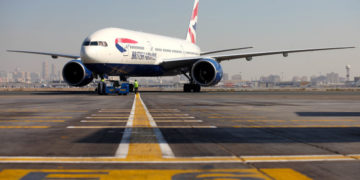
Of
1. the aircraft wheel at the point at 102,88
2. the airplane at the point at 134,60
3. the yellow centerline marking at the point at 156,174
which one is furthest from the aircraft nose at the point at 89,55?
the yellow centerline marking at the point at 156,174

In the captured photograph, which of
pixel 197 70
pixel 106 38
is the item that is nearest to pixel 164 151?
pixel 106 38

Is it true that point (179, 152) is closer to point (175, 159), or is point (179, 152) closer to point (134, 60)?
point (175, 159)

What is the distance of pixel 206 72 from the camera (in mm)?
35312

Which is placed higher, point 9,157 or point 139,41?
point 139,41

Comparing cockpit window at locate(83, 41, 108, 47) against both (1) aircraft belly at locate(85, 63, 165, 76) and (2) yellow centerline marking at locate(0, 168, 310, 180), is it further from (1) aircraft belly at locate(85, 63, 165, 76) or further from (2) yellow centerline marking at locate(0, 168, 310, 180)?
(2) yellow centerline marking at locate(0, 168, 310, 180)

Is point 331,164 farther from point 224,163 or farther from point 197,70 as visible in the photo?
point 197,70

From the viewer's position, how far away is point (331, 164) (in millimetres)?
4887

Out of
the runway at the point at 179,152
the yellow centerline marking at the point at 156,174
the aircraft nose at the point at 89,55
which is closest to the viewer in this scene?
the yellow centerline marking at the point at 156,174

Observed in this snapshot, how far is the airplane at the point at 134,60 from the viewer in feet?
101

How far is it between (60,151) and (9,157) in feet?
2.36

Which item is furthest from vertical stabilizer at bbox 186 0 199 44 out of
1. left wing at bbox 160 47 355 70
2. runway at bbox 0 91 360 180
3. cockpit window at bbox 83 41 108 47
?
runway at bbox 0 91 360 180

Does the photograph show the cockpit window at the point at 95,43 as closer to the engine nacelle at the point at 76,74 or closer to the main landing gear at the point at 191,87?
the engine nacelle at the point at 76,74

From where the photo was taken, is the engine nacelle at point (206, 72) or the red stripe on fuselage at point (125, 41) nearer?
the red stripe on fuselage at point (125, 41)

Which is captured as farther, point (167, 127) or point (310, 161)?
point (167, 127)
